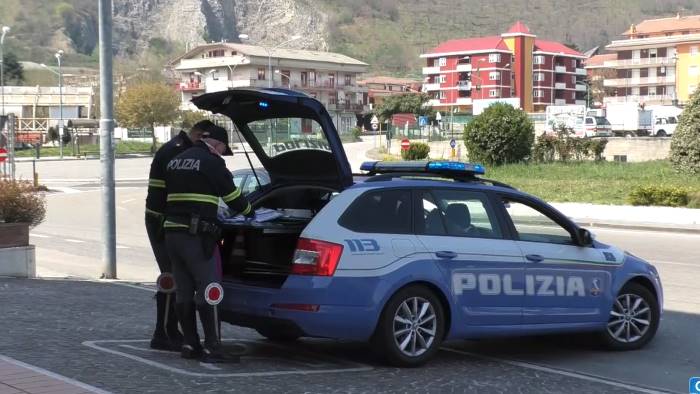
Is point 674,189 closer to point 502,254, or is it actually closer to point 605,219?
point 605,219

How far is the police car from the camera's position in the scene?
684 centimetres

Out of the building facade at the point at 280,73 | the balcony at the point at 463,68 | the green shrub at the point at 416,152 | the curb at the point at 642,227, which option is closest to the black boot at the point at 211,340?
the curb at the point at 642,227

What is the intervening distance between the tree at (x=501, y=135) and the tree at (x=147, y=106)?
4967 centimetres

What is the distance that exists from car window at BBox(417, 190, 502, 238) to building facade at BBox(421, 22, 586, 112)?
11985 cm

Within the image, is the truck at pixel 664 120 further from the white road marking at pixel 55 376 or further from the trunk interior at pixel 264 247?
the white road marking at pixel 55 376

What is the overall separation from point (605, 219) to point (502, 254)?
56.1ft

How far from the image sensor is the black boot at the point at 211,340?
690cm

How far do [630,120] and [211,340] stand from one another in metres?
68.6

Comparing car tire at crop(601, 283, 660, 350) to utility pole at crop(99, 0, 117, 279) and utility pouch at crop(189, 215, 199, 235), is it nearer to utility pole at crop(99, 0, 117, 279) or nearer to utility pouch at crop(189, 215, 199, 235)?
utility pouch at crop(189, 215, 199, 235)

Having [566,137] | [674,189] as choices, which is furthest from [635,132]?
[674,189]

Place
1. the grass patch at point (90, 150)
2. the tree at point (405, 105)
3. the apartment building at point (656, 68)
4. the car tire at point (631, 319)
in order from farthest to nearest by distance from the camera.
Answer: the tree at point (405, 105)
the apartment building at point (656, 68)
the grass patch at point (90, 150)
the car tire at point (631, 319)

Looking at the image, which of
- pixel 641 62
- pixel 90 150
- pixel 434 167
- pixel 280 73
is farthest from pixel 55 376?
pixel 641 62

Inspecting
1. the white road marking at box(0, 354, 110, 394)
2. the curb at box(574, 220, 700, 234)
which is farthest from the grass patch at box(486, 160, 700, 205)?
the white road marking at box(0, 354, 110, 394)

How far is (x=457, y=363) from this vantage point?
7520 mm
